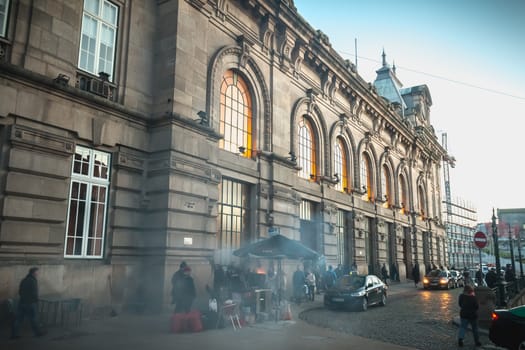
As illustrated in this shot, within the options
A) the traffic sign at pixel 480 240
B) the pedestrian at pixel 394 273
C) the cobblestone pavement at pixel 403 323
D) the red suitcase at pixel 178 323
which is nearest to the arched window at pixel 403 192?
the pedestrian at pixel 394 273

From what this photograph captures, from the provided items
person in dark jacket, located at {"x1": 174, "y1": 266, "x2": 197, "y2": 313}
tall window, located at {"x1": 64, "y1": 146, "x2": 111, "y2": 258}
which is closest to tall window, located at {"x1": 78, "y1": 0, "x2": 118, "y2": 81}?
tall window, located at {"x1": 64, "y1": 146, "x2": 111, "y2": 258}

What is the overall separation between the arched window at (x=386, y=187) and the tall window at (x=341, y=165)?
23.6 feet

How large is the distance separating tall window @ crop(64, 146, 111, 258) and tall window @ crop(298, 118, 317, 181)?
13.2m

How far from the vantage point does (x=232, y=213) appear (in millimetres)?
18750

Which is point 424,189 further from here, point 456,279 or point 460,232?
point 460,232

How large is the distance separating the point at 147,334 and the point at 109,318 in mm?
2802

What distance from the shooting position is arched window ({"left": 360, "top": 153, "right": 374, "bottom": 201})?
33147 millimetres

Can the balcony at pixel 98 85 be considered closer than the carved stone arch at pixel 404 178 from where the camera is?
Yes

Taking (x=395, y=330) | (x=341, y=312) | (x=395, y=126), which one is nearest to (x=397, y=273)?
(x=395, y=126)

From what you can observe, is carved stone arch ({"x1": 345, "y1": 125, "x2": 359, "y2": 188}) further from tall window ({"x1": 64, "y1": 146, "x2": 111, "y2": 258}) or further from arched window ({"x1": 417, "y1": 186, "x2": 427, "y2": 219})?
tall window ({"x1": 64, "y1": 146, "x2": 111, "y2": 258})

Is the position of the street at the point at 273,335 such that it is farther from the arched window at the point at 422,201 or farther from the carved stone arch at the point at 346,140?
the arched window at the point at 422,201

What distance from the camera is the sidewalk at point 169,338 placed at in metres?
9.20

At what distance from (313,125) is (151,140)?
1346cm

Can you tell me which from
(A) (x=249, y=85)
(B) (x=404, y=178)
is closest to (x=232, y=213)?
(A) (x=249, y=85)
